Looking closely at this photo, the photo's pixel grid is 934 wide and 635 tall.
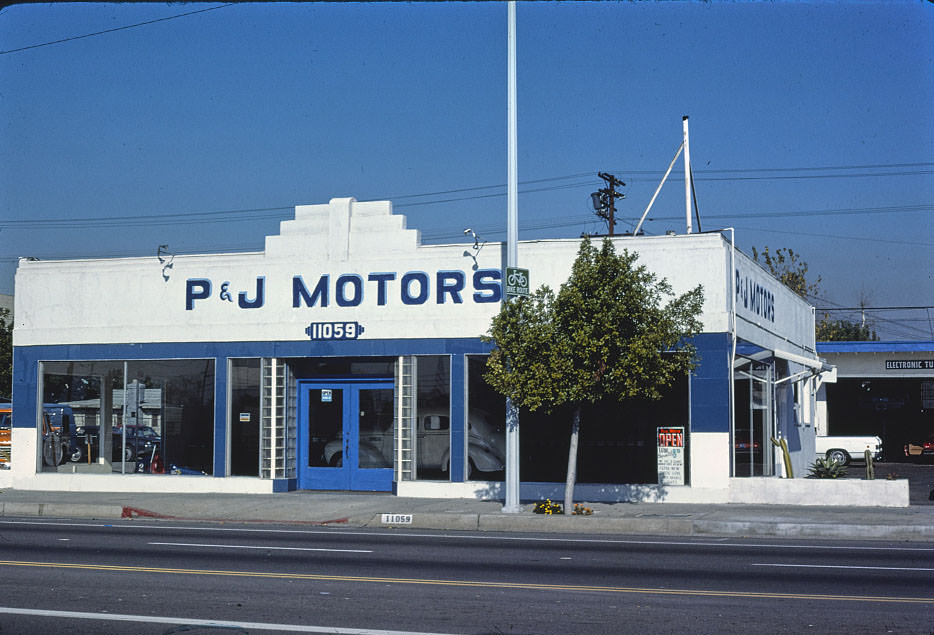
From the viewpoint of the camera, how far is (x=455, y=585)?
38.1 ft

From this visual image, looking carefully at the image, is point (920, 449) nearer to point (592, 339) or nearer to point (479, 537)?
point (592, 339)

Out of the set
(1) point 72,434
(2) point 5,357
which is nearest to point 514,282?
(1) point 72,434

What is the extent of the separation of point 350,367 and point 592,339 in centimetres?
765

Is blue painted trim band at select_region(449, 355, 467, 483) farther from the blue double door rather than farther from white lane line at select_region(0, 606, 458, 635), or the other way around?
white lane line at select_region(0, 606, 458, 635)

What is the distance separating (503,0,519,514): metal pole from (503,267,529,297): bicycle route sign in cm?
16

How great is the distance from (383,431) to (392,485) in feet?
3.98

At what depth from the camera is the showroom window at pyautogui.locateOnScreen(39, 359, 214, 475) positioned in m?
25.5

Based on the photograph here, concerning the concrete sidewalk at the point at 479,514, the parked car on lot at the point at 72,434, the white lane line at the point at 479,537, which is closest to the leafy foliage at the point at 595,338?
the concrete sidewalk at the point at 479,514

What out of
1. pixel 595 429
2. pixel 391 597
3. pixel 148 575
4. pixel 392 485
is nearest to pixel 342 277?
pixel 392 485

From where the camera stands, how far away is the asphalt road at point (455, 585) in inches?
372

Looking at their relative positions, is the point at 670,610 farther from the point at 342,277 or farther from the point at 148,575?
the point at 342,277

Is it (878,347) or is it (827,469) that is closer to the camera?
(827,469)

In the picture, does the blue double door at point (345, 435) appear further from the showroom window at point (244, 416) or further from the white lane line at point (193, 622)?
the white lane line at point (193, 622)

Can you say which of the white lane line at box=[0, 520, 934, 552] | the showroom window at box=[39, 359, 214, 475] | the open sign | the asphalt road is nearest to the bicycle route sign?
the open sign
